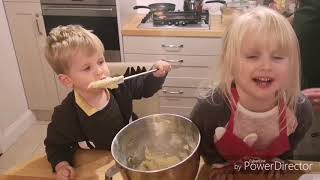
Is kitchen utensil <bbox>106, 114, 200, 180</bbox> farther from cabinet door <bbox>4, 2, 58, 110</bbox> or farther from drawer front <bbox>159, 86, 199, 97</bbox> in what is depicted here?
cabinet door <bbox>4, 2, 58, 110</bbox>

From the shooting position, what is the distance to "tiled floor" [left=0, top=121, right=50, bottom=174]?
2.28m

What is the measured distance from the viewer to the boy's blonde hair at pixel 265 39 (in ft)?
2.97

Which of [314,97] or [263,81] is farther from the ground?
[263,81]

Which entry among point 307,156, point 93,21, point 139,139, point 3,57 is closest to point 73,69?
point 139,139

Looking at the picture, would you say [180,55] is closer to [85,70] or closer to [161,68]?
[161,68]

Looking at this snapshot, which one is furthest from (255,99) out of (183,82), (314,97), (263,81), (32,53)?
(32,53)

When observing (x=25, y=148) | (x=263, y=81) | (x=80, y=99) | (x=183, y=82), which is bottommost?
(x=25, y=148)

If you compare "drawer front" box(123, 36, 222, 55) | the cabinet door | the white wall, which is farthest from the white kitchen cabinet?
the white wall

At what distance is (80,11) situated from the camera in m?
2.29

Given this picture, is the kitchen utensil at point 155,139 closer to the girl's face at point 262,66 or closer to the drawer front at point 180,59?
the girl's face at point 262,66

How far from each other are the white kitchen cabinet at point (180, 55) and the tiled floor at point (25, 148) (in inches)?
33.4

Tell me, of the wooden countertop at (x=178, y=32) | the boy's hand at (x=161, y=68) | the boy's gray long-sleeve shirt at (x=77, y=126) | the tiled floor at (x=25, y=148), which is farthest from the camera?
the tiled floor at (x=25, y=148)

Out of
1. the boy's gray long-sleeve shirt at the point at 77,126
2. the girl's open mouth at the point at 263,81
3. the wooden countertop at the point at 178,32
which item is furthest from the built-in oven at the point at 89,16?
the girl's open mouth at the point at 263,81

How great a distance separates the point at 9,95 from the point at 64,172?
5.60ft
